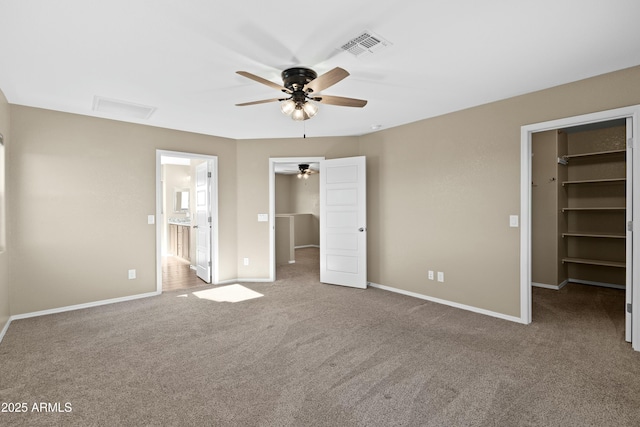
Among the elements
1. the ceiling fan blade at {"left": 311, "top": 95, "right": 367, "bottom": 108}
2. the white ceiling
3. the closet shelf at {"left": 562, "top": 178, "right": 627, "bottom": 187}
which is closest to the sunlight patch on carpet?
the white ceiling

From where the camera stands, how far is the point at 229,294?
186 inches

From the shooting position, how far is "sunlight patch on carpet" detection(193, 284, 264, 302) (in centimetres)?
451

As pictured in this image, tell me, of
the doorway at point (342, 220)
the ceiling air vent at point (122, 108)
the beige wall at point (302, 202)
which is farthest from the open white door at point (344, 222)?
the beige wall at point (302, 202)

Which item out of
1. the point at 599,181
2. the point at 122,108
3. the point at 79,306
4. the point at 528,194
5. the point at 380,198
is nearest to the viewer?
the point at 528,194

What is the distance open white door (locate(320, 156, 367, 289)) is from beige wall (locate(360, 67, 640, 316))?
10.8 inches

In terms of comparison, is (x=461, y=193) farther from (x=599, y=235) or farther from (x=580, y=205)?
(x=580, y=205)

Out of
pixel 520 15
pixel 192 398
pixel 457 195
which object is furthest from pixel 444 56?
pixel 192 398

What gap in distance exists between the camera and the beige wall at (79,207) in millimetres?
3727

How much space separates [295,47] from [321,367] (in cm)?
251

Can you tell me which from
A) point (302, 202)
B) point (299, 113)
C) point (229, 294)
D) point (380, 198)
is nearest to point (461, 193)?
point (380, 198)

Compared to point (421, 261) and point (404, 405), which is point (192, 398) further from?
point (421, 261)

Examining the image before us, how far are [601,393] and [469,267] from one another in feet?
6.17

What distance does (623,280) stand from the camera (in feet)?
16.2

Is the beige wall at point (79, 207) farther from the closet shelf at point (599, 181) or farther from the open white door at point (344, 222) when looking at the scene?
the closet shelf at point (599, 181)
